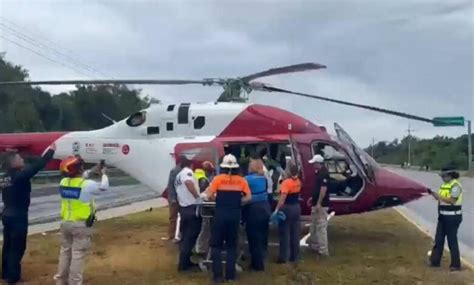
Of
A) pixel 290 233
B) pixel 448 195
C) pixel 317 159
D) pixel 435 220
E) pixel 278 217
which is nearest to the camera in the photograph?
pixel 448 195

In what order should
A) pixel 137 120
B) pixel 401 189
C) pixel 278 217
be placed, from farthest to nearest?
pixel 137 120 < pixel 401 189 < pixel 278 217

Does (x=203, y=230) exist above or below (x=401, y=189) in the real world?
below

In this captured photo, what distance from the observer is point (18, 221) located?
954 centimetres

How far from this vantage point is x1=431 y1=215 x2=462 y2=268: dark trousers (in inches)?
427

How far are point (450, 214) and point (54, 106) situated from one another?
5413 cm

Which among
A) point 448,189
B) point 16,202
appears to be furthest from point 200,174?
point 448,189

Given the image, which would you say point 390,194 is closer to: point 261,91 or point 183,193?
point 261,91

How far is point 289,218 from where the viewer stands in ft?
36.6

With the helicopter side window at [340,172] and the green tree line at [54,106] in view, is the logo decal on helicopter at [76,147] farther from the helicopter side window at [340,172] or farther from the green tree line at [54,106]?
the green tree line at [54,106]

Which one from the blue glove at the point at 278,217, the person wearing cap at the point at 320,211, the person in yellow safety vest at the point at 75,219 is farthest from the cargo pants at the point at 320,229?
the person in yellow safety vest at the point at 75,219

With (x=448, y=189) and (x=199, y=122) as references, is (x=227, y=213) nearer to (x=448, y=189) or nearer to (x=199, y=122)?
(x=448, y=189)

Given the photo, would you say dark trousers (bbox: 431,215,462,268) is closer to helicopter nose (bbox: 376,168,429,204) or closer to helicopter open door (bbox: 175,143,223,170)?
helicopter nose (bbox: 376,168,429,204)

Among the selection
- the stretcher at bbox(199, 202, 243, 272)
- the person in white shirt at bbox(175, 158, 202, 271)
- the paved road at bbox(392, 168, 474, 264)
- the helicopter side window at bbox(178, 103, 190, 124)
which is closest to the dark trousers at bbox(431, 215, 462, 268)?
the paved road at bbox(392, 168, 474, 264)

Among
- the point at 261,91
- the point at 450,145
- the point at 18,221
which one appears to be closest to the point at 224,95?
the point at 261,91
